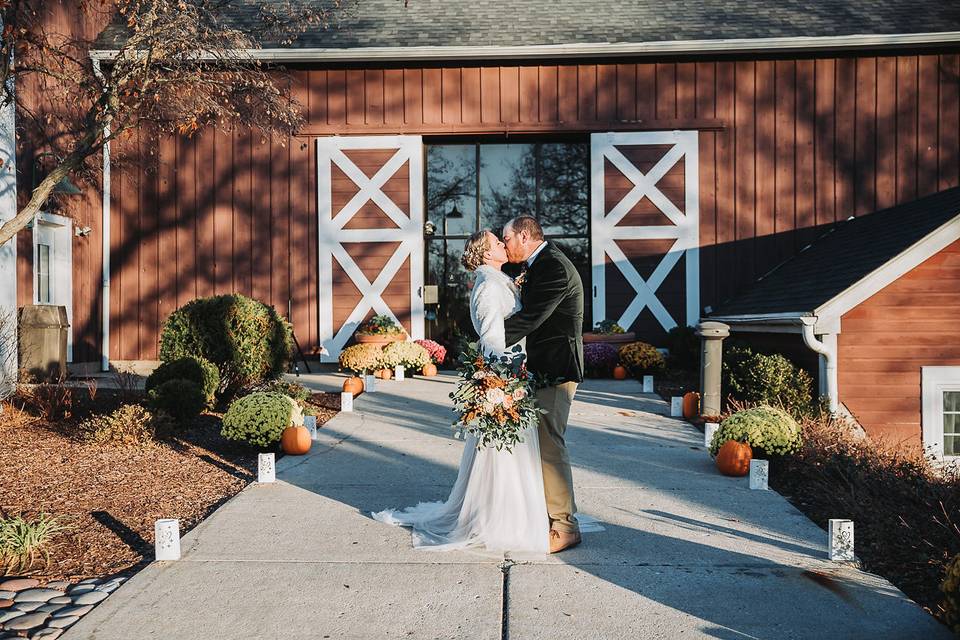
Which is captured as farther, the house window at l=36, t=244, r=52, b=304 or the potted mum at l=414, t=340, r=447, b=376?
the potted mum at l=414, t=340, r=447, b=376

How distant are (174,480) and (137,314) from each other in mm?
7830

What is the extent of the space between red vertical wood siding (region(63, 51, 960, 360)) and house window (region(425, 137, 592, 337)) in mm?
683

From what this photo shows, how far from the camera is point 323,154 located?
12.2 metres

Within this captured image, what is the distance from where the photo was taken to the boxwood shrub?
611 cm

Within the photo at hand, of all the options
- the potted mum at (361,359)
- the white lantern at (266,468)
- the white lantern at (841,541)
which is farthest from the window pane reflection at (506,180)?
the white lantern at (841,541)

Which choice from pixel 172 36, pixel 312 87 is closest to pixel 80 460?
pixel 172 36

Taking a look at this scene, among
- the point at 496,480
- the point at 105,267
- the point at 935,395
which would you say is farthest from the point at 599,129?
the point at 496,480

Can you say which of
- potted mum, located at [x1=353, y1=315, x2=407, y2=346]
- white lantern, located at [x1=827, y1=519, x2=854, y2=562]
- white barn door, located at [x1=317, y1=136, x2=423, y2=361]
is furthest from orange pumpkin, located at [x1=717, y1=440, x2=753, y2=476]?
white barn door, located at [x1=317, y1=136, x2=423, y2=361]

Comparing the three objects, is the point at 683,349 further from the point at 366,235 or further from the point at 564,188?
the point at 366,235

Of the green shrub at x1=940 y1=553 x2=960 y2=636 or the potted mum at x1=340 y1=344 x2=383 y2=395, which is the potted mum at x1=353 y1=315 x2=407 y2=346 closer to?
the potted mum at x1=340 y1=344 x2=383 y2=395

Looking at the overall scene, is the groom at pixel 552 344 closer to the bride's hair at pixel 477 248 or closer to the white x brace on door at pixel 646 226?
the bride's hair at pixel 477 248

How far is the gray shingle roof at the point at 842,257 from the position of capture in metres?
7.91

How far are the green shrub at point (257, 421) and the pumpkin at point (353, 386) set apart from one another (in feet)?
9.28

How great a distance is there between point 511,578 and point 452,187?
10.0 m
